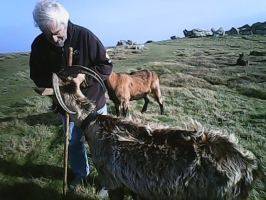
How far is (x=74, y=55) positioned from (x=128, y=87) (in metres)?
6.14

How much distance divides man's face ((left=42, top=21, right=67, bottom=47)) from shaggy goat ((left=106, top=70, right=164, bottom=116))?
557cm

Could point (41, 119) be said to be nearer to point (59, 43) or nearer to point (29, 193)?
point (29, 193)

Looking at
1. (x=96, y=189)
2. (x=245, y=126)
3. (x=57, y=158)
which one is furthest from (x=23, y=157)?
(x=245, y=126)

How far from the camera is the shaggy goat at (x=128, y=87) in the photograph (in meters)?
9.48

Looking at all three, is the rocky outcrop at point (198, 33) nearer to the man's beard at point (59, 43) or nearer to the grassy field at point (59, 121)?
the grassy field at point (59, 121)

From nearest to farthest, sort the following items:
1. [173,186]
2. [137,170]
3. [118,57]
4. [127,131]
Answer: [173,186] < [137,170] < [127,131] < [118,57]

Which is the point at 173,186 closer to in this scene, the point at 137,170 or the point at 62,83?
the point at 137,170

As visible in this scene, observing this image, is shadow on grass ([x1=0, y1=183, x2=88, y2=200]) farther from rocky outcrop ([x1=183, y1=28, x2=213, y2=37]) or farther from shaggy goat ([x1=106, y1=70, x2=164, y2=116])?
rocky outcrop ([x1=183, y1=28, x2=213, y2=37])

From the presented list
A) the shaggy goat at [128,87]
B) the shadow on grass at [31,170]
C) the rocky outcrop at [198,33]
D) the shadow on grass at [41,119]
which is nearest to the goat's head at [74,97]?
the shadow on grass at [31,170]

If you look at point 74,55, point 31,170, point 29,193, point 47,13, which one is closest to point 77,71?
point 74,55

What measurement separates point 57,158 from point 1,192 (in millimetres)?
1443

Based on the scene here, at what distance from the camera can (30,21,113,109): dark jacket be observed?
388 centimetres

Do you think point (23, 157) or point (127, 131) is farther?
point (23, 157)

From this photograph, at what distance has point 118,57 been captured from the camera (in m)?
28.7
